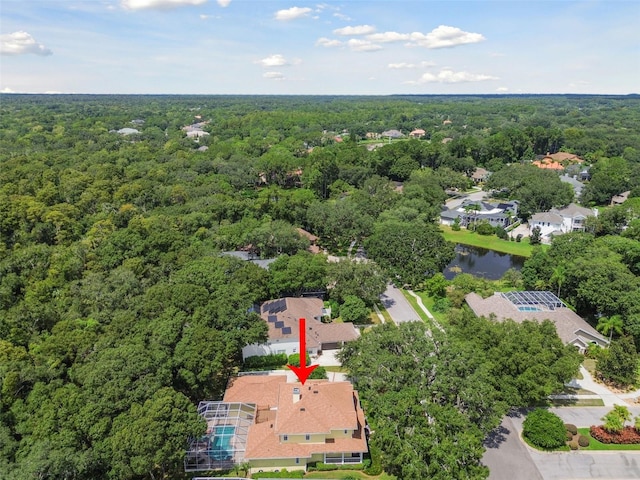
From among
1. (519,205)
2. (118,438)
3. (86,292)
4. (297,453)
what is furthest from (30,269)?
(519,205)

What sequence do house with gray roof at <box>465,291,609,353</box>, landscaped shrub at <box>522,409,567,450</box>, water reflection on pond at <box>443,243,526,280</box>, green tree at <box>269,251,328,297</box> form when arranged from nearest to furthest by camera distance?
landscaped shrub at <box>522,409,567,450</box>
house with gray roof at <box>465,291,609,353</box>
green tree at <box>269,251,328,297</box>
water reflection on pond at <box>443,243,526,280</box>

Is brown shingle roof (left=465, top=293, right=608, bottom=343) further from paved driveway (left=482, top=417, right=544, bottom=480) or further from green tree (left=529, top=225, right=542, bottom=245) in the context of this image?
green tree (left=529, top=225, right=542, bottom=245)

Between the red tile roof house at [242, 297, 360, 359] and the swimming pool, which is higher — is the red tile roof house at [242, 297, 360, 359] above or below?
above

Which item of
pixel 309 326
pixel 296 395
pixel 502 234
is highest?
pixel 296 395

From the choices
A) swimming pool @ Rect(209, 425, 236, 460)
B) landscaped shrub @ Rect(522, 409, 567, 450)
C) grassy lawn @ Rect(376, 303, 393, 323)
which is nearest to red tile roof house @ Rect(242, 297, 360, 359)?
grassy lawn @ Rect(376, 303, 393, 323)

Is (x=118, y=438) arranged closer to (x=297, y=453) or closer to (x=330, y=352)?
(x=297, y=453)

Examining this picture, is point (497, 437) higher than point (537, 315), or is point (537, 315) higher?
point (537, 315)

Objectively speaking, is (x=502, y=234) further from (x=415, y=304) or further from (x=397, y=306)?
(x=397, y=306)

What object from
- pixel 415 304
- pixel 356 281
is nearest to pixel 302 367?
pixel 356 281
